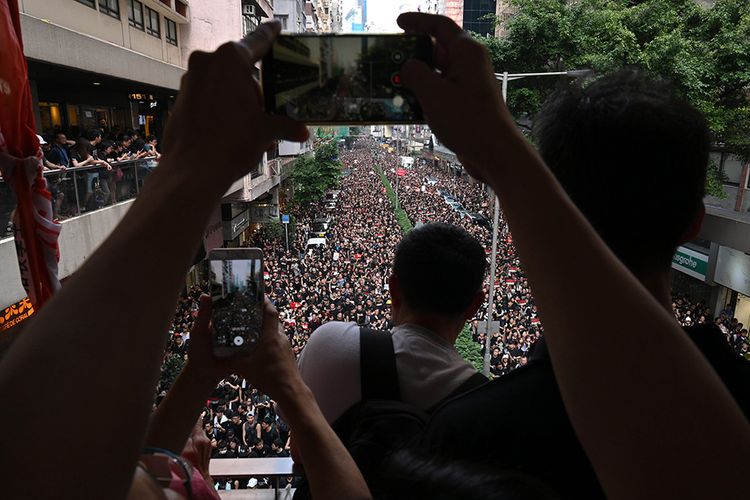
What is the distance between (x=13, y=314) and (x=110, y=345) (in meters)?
8.16

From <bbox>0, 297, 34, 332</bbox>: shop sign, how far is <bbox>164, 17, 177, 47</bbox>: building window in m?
11.2

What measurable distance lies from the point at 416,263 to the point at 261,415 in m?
7.52

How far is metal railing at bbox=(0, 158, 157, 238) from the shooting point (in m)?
6.21

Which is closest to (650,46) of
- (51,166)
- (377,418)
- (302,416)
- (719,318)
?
(719,318)

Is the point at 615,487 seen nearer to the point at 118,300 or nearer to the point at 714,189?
the point at 118,300

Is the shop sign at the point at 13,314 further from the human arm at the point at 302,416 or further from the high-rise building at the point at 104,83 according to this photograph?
the human arm at the point at 302,416

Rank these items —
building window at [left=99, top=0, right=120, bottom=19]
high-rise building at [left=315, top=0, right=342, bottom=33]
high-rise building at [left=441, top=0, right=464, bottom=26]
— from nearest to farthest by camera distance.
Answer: building window at [left=99, top=0, right=120, bottom=19] → high-rise building at [left=441, top=0, right=464, bottom=26] → high-rise building at [left=315, top=0, right=342, bottom=33]

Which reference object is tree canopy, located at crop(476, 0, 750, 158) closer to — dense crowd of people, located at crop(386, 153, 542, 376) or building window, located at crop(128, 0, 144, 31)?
dense crowd of people, located at crop(386, 153, 542, 376)

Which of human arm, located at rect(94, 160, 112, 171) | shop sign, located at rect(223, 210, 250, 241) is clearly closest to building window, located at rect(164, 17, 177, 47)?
shop sign, located at rect(223, 210, 250, 241)

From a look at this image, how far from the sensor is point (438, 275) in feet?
5.56

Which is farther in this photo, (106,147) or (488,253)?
(488,253)

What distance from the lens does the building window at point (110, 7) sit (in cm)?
1147

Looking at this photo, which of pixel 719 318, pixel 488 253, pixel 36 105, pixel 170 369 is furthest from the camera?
pixel 488 253

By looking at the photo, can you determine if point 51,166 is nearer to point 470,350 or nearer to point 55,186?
point 55,186
